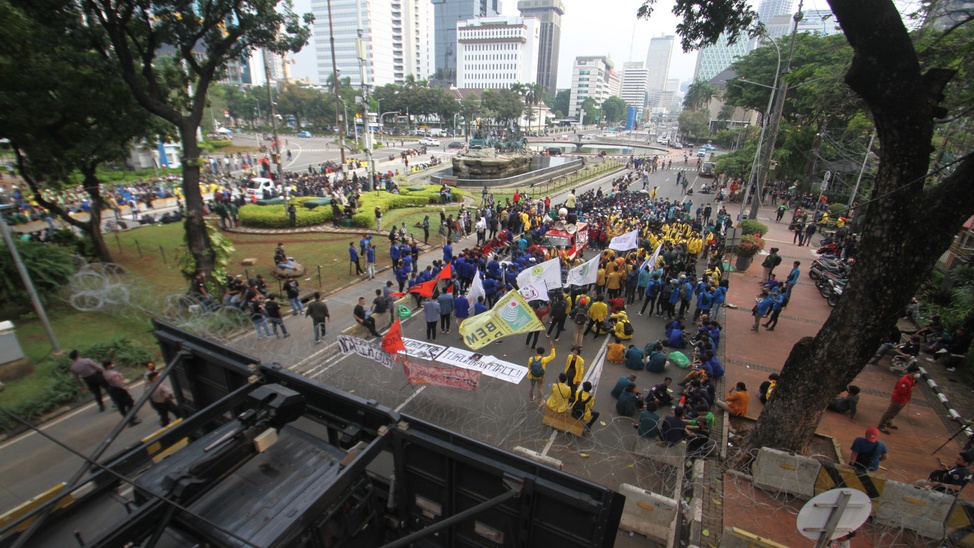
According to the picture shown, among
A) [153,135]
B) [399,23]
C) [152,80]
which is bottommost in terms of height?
[153,135]

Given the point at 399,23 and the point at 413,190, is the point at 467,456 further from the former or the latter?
the point at 399,23

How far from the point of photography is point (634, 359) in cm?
1129

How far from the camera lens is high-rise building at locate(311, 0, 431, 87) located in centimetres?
13338

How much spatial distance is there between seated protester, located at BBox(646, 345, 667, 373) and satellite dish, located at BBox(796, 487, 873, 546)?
6.54 meters

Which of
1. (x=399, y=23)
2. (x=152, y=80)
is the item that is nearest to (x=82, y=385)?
(x=152, y=80)

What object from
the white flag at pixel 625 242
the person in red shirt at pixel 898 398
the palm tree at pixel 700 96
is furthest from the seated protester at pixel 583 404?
the palm tree at pixel 700 96

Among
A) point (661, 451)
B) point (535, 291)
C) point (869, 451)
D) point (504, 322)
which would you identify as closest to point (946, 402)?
point (869, 451)

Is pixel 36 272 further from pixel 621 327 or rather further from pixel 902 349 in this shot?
pixel 902 349

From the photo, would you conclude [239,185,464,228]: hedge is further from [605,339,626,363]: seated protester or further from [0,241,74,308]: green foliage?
[605,339,626,363]: seated protester

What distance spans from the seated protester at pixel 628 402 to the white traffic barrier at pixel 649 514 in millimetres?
2506

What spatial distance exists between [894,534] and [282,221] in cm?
2460

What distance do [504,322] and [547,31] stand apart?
666 ft

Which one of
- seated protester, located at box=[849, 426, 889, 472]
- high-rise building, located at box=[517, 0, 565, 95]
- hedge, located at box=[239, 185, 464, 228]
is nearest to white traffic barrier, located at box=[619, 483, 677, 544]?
seated protester, located at box=[849, 426, 889, 472]

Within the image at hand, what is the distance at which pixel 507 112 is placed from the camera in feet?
318
